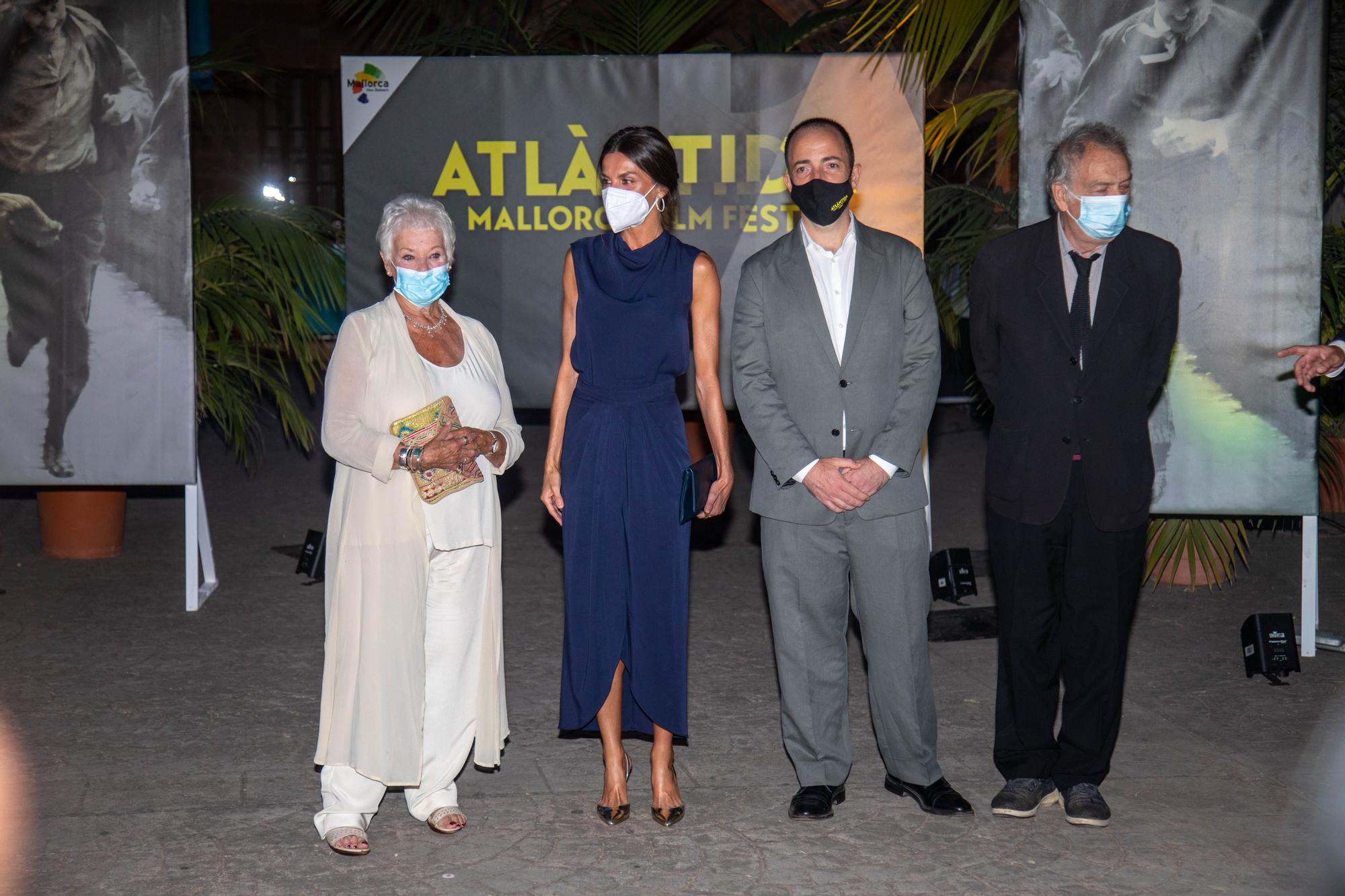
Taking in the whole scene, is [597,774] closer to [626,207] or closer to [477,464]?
[477,464]

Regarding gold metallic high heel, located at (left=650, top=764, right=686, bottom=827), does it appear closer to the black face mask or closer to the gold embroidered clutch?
the gold embroidered clutch

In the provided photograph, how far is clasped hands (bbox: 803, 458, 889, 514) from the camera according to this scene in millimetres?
3811

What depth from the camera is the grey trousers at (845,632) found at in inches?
154

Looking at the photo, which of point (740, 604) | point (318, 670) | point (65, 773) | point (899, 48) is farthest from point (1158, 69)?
point (65, 773)

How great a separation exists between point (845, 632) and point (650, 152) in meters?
1.49

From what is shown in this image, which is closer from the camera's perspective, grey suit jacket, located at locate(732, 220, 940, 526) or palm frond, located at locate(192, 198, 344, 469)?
grey suit jacket, located at locate(732, 220, 940, 526)

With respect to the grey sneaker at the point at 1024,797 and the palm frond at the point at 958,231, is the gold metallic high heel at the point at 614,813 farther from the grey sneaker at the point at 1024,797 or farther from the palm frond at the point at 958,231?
the palm frond at the point at 958,231

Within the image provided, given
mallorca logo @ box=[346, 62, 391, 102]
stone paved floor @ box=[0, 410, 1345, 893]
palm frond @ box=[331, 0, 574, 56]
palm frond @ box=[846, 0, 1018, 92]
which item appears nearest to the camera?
stone paved floor @ box=[0, 410, 1345, 893]

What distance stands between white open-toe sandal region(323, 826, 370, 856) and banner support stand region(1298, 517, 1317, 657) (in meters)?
3.88

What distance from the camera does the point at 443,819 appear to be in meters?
3.91

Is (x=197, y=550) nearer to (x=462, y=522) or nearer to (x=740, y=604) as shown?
(x=740, y=604)

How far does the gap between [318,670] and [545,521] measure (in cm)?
318

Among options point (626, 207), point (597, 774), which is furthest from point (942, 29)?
point (597, 774)

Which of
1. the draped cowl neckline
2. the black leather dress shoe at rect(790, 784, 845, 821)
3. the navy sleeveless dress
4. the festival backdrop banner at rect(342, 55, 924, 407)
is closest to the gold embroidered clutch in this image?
the navy sleeveless dress
